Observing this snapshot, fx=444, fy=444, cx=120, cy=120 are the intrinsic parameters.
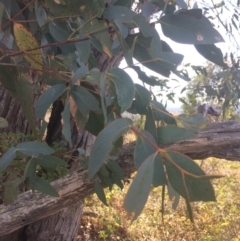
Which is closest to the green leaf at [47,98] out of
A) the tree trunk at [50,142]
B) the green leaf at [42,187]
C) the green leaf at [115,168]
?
the green leaf at [42,187]

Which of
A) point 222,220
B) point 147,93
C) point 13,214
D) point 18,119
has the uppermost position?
point 147,93

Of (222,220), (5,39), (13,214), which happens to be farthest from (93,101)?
(222,220)

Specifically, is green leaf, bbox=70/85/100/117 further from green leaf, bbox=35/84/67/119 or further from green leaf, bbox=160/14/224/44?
green leaf, bbox=160/14/224/44

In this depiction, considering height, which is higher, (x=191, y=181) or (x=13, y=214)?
(x=191, y=181)

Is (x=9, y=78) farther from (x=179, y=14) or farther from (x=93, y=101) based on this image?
(x=179, y=14)

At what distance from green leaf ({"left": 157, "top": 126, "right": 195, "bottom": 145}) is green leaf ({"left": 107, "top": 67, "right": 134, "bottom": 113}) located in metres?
0.06

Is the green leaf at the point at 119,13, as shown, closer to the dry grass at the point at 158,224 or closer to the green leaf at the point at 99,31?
the green leaf at the point at 99,31

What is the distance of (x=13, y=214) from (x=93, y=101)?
0.88 meters

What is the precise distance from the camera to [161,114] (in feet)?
2.57

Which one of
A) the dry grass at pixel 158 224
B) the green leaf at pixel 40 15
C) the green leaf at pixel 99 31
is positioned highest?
the green leaf at pixel 40 15

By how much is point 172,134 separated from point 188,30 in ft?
0.65

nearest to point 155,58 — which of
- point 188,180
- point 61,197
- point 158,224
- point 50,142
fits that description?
point 188,180

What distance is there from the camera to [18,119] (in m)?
1.96

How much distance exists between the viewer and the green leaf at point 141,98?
702mm
